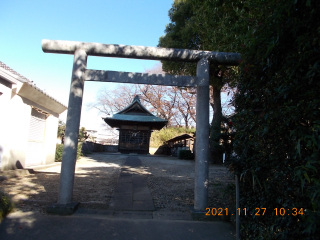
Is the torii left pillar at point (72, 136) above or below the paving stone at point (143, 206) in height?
above

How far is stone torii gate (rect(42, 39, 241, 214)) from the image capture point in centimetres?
416

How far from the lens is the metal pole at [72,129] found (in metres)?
4.12

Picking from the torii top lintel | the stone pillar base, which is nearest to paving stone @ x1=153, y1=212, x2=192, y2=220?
the stone pillar base

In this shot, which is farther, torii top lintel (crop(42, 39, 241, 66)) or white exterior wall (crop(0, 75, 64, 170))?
white exterior wall (crop(0, 75, 64, 170))

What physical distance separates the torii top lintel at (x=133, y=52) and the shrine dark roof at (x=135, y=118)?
17013 mm

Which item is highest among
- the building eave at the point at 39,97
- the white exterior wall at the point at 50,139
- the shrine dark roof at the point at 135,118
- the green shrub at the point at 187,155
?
the shrine dark roof at the point at 135,118

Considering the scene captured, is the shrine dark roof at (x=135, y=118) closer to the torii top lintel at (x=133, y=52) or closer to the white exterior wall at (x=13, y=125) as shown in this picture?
the white exterior wall at (x=13, y=125)

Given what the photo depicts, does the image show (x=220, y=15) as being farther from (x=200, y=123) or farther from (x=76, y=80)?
(x=76, y=80)

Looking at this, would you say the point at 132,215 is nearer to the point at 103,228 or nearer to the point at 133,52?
the point at 103,228

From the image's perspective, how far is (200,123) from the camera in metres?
4.37

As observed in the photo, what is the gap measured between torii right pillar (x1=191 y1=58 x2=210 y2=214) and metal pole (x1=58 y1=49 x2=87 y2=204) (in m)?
2.42

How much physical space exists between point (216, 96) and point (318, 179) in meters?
13.7

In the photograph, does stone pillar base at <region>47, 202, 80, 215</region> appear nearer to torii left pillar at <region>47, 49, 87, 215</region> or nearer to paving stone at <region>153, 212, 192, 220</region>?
torii left pillar at <region>47, 49, 87, 215</region>
